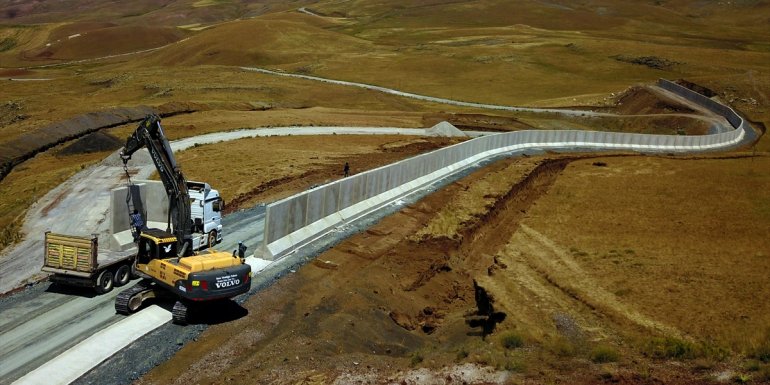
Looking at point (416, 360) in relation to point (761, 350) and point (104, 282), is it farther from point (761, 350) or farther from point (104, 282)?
point (104, 282)

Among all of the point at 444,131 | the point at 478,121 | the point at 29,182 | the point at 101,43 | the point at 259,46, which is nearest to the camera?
the point at 29,182

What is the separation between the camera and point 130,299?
19.0 metres

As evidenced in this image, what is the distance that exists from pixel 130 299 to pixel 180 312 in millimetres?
1649

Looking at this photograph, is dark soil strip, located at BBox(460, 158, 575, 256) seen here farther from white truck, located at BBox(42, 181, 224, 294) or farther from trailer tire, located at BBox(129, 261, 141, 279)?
trailer tire, located at BBox(129, 261, 141, 279)

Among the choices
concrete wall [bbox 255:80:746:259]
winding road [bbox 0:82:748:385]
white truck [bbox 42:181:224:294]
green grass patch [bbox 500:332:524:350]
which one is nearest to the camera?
green grass patch [bbox 500:332:524:350]

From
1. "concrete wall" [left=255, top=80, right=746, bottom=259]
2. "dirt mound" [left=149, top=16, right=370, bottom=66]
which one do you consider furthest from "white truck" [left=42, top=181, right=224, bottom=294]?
"dirt mound" [left=149, top=16, right=370, bottom=66]

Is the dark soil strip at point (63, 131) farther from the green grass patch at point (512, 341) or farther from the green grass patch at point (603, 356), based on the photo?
the green grass patch at point (603, 356)

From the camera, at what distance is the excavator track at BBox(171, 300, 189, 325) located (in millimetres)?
18484

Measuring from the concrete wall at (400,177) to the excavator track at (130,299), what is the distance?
16.2ft

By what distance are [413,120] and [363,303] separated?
48.6 m

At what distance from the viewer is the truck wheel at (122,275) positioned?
70.4ft

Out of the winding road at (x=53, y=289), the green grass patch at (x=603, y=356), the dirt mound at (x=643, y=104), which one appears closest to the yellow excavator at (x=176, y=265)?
the winding road at (x=53, y=289)

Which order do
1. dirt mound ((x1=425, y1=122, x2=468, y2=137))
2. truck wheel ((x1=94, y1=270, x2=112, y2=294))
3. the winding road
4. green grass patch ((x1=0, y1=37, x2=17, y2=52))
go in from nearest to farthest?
1. the winding road
2. truck wheel ((x1=94, y1=270, x2=112, y2=294))
3. dirt mound ((x1=425, y1=122, x2=468, y2=137))
4. green grass patch ((x1=0, y1=37, x2=17, y2=52))

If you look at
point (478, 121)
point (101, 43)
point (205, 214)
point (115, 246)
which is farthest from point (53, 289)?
point (101, 43)
